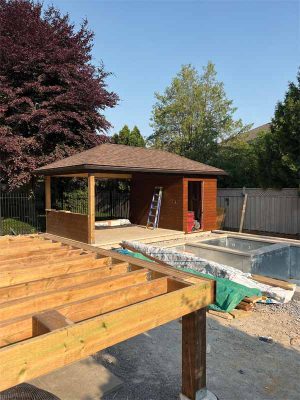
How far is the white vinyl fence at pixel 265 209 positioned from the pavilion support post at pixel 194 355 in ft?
35.1

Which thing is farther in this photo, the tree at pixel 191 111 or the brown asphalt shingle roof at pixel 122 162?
the tree at pixel 191 111

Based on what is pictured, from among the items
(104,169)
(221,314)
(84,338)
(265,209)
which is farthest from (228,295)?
(265,209)

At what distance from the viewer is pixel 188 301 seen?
243 centimetres

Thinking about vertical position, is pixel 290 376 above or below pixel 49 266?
below

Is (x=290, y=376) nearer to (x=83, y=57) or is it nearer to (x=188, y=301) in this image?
(x=188, y=301)

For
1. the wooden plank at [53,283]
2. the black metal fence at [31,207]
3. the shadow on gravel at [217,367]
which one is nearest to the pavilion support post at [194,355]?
the shadow on gravel at [217,367]

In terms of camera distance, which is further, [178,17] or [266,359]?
[178,17]

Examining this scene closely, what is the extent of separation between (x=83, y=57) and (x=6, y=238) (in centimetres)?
1365

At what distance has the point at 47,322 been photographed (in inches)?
72.1

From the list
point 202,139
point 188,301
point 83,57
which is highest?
point 83,57

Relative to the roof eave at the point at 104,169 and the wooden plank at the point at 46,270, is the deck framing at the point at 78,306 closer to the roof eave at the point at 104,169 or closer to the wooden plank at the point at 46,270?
the wooden plank at the point at 46,270

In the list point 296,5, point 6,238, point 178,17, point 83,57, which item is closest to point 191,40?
point 178,17

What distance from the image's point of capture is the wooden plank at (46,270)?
9.48 feet

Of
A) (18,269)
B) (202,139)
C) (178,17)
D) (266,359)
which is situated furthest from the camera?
(202,139)
